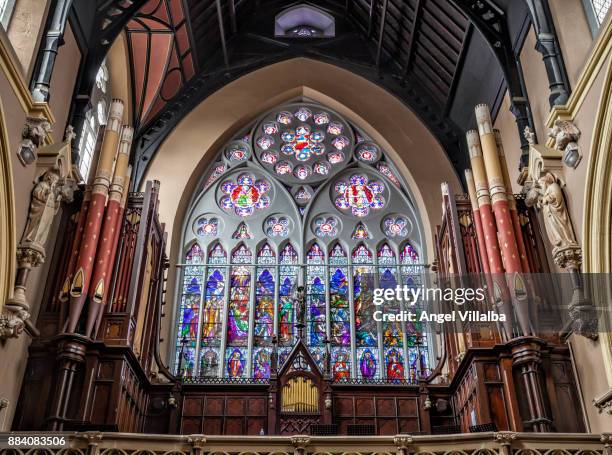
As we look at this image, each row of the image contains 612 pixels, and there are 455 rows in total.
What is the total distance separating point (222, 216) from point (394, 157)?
553 centimetres

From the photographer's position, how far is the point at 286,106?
21766mm

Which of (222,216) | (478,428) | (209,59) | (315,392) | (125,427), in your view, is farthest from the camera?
(209,59)

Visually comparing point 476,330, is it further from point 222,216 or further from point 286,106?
point 286,106

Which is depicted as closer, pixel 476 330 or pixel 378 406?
pixel 476 330

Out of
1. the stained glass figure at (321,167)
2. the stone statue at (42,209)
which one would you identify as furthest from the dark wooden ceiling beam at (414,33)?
the stone statue at (42,209)

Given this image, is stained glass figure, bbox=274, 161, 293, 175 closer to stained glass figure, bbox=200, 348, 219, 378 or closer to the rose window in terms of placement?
the rose window

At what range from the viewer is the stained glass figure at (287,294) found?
17594 millimetres

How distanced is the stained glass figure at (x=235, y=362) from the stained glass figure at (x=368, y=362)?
301cm

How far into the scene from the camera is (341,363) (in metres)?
17.2

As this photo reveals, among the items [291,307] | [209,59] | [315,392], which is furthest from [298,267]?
[209,59]

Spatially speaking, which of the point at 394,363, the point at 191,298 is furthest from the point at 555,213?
the point at 191,298

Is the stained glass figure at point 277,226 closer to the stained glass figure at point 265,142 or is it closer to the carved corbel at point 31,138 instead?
the stained glass figure at point 265,142

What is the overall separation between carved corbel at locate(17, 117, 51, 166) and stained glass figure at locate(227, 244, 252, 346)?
776cm

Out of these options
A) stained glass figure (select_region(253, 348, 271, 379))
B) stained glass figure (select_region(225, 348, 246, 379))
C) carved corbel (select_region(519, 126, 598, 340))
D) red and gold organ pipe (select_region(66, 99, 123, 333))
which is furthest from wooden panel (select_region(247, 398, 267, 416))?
carved corbel (select_region(519, 126, 598, 340))
